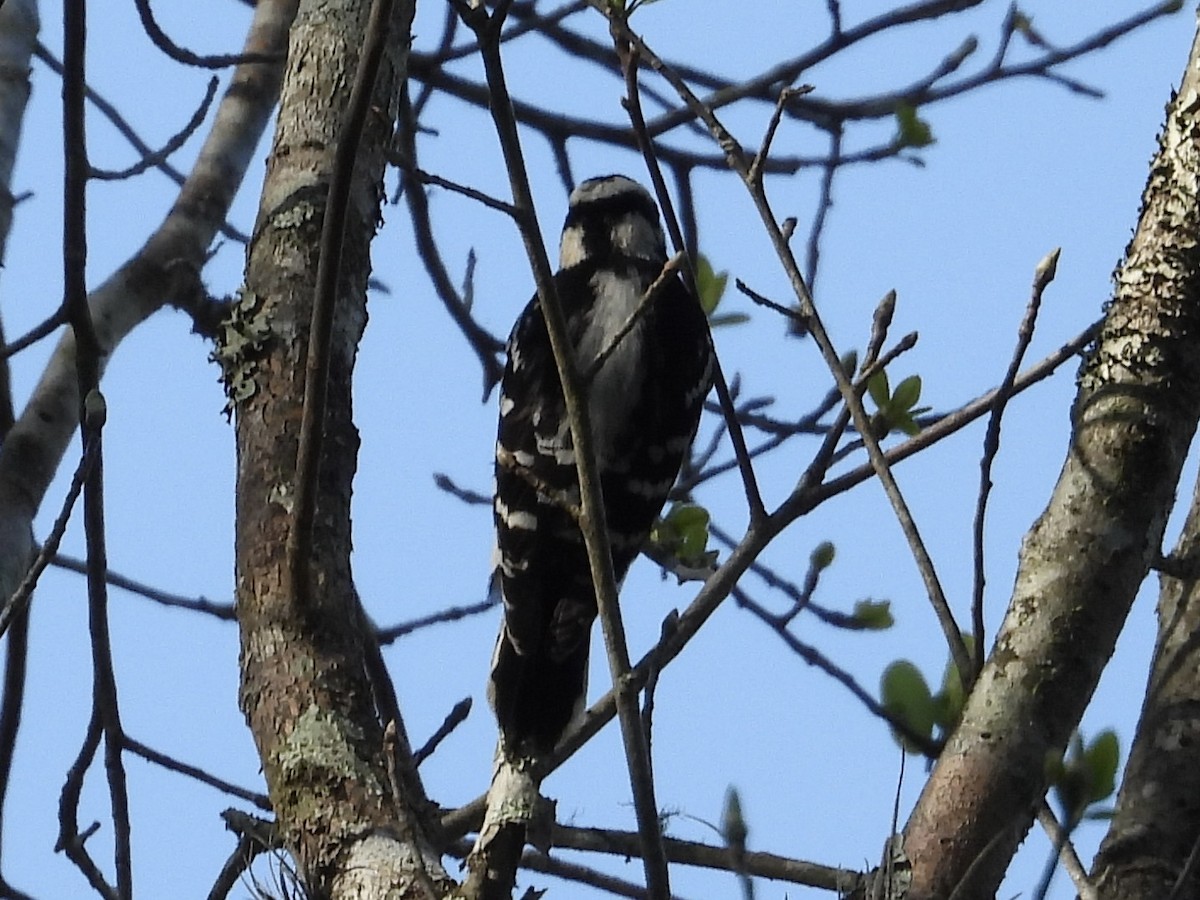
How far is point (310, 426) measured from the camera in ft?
6.81

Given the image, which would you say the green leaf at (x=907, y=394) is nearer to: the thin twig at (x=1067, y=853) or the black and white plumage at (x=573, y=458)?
the black and white plumage at (x=573, y=458)

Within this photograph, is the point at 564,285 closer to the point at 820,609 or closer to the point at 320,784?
the point at 820,609

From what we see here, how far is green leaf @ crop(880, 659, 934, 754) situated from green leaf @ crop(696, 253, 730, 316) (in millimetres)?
1064

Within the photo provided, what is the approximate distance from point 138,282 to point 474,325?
898 millimetres

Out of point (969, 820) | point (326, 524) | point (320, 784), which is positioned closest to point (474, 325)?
point (326, 524)

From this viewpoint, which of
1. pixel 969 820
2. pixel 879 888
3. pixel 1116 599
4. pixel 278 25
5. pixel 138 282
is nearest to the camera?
pixel 879 888

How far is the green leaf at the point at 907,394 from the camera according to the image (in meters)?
2.51

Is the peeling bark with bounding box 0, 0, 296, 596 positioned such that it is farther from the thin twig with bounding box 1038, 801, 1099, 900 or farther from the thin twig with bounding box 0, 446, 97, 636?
the thin twig with bounding box 1038, 801, 1099, 900

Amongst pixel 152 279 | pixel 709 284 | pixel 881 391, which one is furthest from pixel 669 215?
pixel 152 279

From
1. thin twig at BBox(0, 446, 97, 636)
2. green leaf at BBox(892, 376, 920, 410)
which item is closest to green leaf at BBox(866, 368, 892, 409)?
green leaf at BBox(892, 376, 920, 410)

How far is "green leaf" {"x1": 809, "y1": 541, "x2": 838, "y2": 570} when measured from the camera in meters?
3.09

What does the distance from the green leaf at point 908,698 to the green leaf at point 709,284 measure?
1.06 meters

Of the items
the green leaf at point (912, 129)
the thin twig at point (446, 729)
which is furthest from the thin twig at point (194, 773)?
the green leaf at point (912, 129)

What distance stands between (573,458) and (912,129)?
85 cm
